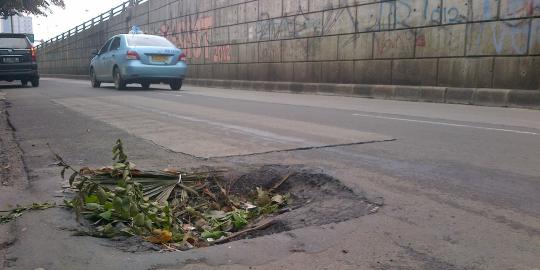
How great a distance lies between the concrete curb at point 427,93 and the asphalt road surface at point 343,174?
1796 mm

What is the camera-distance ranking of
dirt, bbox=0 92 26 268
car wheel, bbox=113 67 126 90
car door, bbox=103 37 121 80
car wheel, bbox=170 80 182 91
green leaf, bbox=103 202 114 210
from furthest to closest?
car wheel, bbox=170 80 182 91, car door, bbox=103 37 121 80, car wheel, bbox=113 67 126 90, green leaf, bbox=103 202 114 210, dirt, bbox=0 92 26 268

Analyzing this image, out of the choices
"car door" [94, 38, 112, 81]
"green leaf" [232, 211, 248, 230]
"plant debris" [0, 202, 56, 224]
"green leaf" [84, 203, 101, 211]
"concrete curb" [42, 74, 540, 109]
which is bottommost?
"green leaf" [232, 211, 248, 230]

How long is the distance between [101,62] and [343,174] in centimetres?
1419

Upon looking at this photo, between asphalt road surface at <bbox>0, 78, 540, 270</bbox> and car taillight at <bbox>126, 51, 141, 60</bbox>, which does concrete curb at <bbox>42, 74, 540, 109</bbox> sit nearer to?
asphalt road surface at <bbox>0, 78, 540, 270</bbox>

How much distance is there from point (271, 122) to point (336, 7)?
348 inches

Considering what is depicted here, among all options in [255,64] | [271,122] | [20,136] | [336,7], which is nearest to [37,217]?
[20,136]

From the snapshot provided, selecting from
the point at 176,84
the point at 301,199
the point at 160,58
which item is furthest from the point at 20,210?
the point at 176,84

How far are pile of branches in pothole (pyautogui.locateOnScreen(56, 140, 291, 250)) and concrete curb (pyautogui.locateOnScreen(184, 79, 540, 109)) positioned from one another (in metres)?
8.36

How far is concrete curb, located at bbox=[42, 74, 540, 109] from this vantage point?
10625 mm

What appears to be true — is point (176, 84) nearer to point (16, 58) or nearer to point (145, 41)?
point (145, 41)

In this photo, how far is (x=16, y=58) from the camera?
55.4 feet

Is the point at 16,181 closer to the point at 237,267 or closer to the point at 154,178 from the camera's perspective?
the point at 154,178

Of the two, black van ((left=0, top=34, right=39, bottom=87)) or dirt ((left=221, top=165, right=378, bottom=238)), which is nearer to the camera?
dirt ((left=221, top=165, right=378, bottom=238))

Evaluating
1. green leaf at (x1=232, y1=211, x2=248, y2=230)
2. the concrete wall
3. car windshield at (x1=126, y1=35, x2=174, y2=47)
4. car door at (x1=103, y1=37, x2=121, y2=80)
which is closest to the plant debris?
green leaf at (x1=232, y1=211, x2=248, y2=230)
